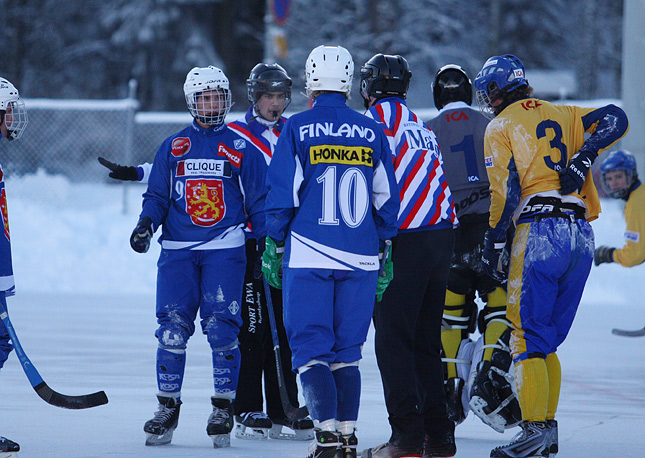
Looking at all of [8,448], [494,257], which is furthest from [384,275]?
[8,448]

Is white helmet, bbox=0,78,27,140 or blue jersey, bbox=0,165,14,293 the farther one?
white helmet, bbox=0,78,27,140

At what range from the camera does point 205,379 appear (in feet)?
22.4

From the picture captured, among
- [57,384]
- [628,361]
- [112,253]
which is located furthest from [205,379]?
[112,253]

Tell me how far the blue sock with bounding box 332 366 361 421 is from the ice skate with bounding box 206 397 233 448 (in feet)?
2.94

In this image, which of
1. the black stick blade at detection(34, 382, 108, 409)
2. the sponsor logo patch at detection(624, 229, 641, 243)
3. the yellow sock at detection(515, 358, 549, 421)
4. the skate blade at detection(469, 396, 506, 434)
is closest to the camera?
the yellow sock at detection(515, 358, 549, 421)

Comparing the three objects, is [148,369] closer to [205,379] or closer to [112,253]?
[205,379]

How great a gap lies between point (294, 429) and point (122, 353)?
2.80m

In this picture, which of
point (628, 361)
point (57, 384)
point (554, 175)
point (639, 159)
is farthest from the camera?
point (639, 159)

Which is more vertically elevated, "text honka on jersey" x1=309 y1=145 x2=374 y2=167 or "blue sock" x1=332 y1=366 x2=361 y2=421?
"text honka on jersey" x1=309 y1=145 x2=374 y2=167

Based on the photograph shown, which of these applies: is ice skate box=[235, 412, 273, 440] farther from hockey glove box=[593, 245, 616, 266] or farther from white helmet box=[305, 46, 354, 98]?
hockey glove box=[593, 245, 616, 266]

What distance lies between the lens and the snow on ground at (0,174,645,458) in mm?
5023

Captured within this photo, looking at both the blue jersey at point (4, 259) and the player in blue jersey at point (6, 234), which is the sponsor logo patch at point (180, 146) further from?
the blue jersey at point (4, 259)

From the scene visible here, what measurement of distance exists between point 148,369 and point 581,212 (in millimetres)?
3645

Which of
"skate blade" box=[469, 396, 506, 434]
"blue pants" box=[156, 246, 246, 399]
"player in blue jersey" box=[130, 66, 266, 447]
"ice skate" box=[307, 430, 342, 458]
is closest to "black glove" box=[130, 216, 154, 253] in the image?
"player in blue jersey" box=[130, 66, 266, 447]
